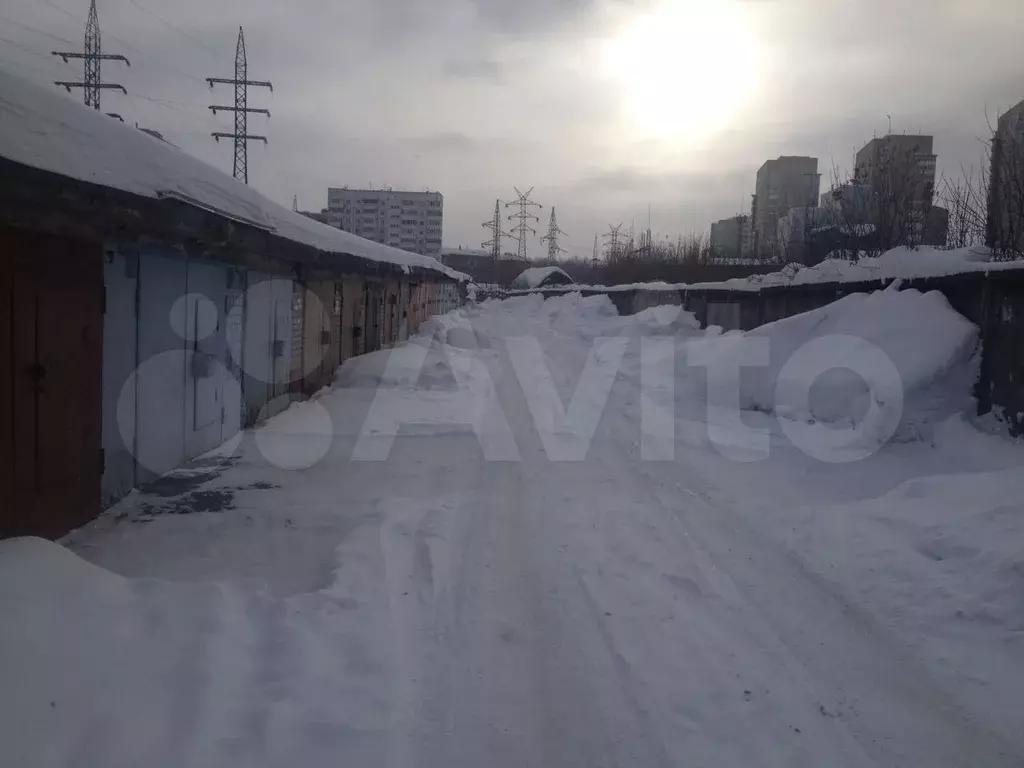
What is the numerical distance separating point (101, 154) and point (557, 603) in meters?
4.66

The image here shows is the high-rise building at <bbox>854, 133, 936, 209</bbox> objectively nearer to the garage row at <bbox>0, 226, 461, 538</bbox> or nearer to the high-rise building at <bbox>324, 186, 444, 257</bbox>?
the garage row at <bbox>0, 226, 461, 538</bbox>

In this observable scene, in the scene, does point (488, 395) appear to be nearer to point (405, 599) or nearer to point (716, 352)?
point (716, 352)

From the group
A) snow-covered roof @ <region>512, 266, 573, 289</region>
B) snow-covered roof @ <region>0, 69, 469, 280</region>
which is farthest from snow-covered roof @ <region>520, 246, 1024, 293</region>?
snow-covered roof @ <region>512, 266, 573, 289</region>

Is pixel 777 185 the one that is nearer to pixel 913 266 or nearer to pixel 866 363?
pixel 913 266

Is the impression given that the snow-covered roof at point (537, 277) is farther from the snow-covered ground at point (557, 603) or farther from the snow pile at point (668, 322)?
the snow-covered ground at point (557, 603)

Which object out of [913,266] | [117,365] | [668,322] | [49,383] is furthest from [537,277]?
[49,383]

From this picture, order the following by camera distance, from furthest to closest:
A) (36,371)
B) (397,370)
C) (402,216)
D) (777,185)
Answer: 1. (402,216)
2. (777,185)
3. (397,370)
4. (36,371)

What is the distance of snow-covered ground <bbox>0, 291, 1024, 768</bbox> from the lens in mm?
3408

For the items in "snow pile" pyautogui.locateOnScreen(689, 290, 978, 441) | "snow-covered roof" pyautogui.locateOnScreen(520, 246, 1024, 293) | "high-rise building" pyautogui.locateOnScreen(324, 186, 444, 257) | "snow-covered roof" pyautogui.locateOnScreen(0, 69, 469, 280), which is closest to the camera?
"snow-covered roof" pyautogui.locateOnScreen(0, 69, 469, 280)

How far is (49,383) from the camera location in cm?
541

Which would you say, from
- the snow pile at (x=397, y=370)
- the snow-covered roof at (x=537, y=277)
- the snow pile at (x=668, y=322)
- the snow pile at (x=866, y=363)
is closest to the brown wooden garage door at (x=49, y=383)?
the snow pile at (x=397, y=370)

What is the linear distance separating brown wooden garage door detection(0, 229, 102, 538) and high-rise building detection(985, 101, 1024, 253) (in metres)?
12.6

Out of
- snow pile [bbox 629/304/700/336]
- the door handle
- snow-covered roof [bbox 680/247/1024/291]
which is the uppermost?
snow-covered roof [bbox 680/247/1024/291]

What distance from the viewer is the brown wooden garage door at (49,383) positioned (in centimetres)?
500
